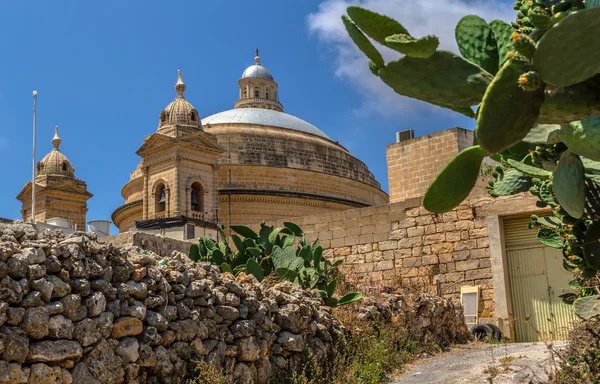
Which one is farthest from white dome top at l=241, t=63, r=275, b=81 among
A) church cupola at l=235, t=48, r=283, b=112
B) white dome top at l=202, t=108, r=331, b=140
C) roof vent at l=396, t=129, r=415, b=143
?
roof vent at l=396, t=129, r=415, b=143

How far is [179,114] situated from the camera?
107 ft

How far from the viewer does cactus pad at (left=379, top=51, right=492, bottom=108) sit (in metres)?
3.10

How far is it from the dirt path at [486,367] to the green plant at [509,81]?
335 cm

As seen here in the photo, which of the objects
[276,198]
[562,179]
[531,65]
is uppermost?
[276,198]

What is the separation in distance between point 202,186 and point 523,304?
22.5 metres

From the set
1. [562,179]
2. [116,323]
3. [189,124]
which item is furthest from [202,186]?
[562,179]

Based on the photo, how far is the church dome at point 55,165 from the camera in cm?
3750

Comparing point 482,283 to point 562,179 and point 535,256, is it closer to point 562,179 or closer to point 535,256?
point 535,256

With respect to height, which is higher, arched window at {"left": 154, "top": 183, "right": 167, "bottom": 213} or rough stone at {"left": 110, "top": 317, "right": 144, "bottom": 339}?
arched window at {"left": 154, "top": 183, "right": 167, "bottom": 213}

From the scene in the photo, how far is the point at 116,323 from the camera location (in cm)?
550

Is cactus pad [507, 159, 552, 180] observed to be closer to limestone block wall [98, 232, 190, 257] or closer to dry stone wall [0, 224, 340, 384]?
dry stone wall [0, 224, 340, 384]

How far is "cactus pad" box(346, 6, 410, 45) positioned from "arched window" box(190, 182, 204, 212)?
1157 inches

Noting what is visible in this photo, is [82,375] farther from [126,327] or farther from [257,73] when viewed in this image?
[257,73]

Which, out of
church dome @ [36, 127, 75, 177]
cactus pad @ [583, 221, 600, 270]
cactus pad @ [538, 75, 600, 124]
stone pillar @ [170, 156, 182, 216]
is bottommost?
cactus pad @ [583, 221, 600, 270]
